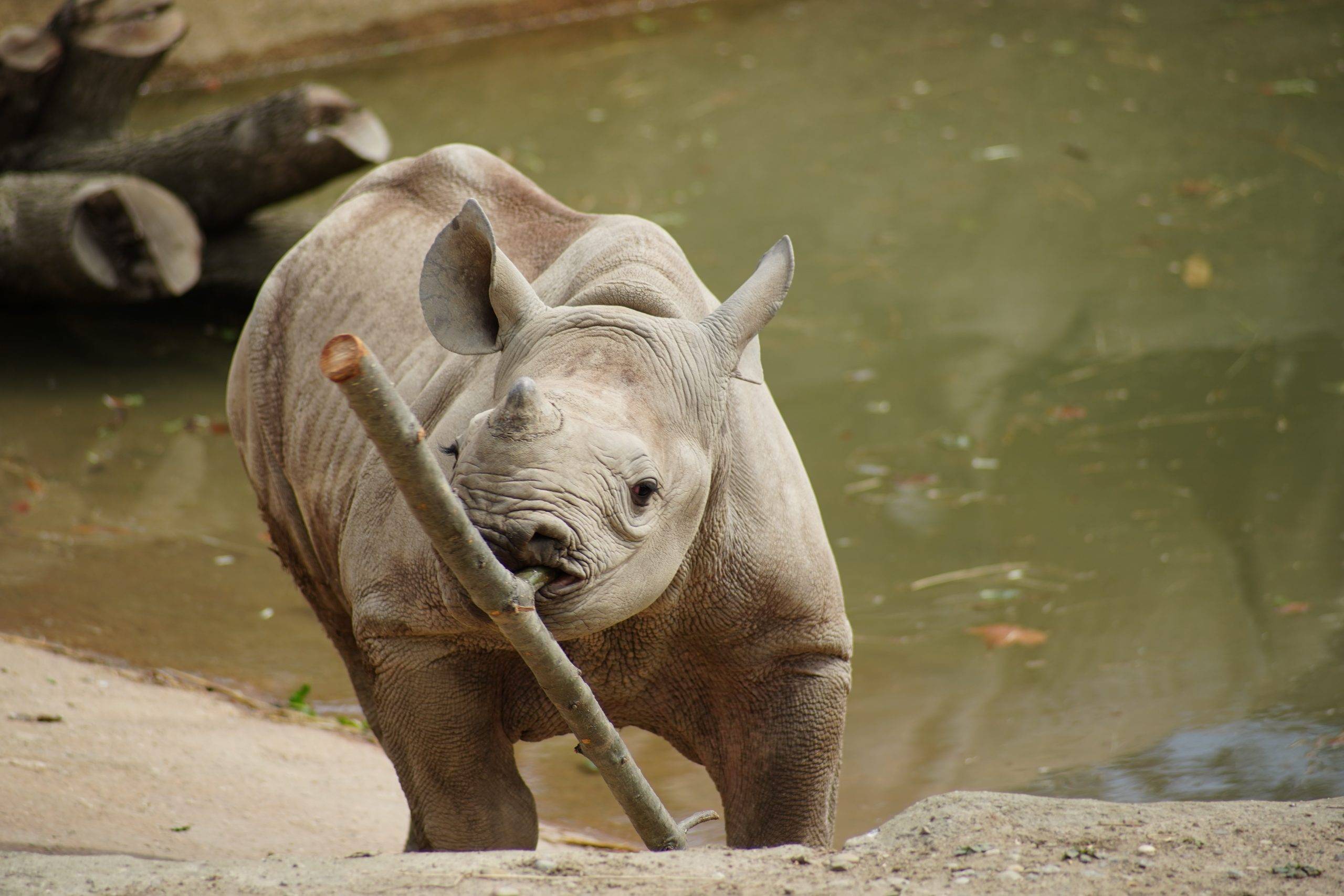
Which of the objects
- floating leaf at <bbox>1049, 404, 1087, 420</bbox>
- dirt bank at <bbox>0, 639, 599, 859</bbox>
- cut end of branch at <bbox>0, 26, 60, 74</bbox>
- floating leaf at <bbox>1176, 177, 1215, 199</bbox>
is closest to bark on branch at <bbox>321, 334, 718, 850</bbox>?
dirt bank at <bbox>0, 639, 599, 859</bbox>

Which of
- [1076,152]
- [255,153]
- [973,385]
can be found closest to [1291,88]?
[1076,152]

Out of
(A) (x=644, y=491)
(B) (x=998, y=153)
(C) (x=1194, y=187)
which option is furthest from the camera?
(B) (x=998, y=153)

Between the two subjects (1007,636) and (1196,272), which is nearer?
(1007,636)

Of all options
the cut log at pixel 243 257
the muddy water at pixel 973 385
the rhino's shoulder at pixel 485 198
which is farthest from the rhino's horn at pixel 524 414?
the cut log at pixel 243 257

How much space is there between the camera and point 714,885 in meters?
2.82

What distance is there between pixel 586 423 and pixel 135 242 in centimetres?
685

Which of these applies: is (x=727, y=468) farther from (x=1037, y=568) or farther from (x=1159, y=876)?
(x=1037, y=568)

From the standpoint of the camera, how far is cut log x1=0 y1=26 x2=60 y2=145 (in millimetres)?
9242

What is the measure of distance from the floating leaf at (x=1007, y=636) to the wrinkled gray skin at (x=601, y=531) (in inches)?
92.8

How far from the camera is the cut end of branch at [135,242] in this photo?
8461 millimetres

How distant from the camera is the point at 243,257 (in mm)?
9469

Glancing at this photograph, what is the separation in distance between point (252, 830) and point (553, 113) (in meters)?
9.30

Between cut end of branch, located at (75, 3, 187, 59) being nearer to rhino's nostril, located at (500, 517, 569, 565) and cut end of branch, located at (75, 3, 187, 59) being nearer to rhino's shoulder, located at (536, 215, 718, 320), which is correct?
rhino's shoulder, located at (536, 215, 718, 320)

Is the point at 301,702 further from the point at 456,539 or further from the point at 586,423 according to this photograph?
the point at 456,539
